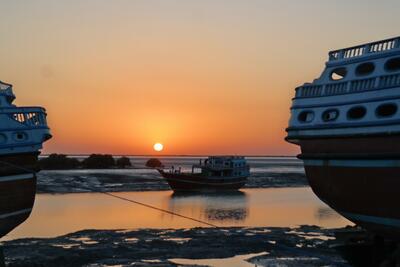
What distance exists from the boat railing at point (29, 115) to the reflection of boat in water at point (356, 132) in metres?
10.2

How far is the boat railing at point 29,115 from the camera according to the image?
21602 mm

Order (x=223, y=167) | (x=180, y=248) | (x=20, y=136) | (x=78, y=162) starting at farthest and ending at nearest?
1. (x=78, y=162)
2. (x=223, y=167)
3. (x=180, y=248)
4. (x=20, y=136)

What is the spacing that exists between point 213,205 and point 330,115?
3271 centimetres

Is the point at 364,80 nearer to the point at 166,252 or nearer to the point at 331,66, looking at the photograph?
the point at 331,66

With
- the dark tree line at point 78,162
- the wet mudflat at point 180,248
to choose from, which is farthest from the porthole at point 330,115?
the dark tree line at point 78,162

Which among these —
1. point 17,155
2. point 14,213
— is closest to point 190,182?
point 14,213

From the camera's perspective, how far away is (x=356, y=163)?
17781 millimetres

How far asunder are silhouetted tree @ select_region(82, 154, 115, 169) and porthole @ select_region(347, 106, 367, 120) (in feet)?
373

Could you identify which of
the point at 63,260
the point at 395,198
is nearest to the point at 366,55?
the point at 395,198

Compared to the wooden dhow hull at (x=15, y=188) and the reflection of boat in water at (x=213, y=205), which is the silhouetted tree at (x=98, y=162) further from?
the wooden dhow hull at (x=15, y=188)

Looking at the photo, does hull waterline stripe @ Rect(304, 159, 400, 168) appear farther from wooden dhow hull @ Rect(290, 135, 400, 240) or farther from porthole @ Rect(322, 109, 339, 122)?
porthole @ Rect(322, 109, 339, 122)

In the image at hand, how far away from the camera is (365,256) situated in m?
20.5

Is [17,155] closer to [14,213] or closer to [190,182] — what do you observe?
[14,213]

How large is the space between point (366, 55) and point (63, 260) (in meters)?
14.8
